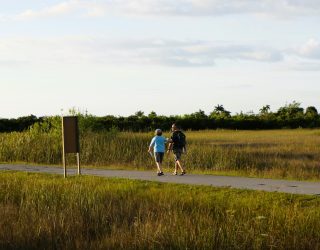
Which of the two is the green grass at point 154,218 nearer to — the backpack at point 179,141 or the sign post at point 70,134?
the sign post at point 70,134

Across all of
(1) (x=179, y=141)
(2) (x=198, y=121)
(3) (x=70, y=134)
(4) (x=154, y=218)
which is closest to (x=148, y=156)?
(1) (x=179, y=141)

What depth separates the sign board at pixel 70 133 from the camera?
22.5m

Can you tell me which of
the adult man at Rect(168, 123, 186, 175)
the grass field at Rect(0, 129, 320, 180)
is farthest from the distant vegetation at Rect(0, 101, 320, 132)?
the adult man at Rect(168, 123, 186, 175)

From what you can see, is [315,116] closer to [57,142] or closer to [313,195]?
[57,142]

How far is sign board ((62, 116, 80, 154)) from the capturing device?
73.8ft

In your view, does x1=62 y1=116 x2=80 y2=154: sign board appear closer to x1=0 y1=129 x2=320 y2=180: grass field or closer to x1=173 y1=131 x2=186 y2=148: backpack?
x1=173 y1=131 x2=186 y2=148: backpack

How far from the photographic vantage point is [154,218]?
561 inches

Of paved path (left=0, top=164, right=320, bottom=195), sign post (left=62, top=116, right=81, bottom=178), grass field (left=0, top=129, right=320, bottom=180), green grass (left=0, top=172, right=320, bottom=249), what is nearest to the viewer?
green grass (left=0, top=172, right=320, bottom=249)

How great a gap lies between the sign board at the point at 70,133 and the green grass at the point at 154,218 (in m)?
3.60

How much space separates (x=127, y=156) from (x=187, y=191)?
1376cm

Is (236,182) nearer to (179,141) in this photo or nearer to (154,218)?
(179,141)

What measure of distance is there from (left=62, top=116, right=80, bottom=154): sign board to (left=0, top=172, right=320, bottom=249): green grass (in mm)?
3600

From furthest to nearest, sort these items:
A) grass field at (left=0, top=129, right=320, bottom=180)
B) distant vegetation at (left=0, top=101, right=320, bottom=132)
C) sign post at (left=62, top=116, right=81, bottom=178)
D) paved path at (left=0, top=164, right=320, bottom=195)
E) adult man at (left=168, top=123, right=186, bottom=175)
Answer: distant vegetation at (left=0, top=101, right=320, bottom=132) < grass field at (left=0, top=129, right=320, bottom=180) < adult man at (left=168, top=123, right=186, bottom=175) < sign post at (left=62, top=116, right=81, bottom=178) < paved path at (left=0, top=164, right=320, bottom=195)

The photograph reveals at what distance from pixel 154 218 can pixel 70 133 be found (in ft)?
29.5
